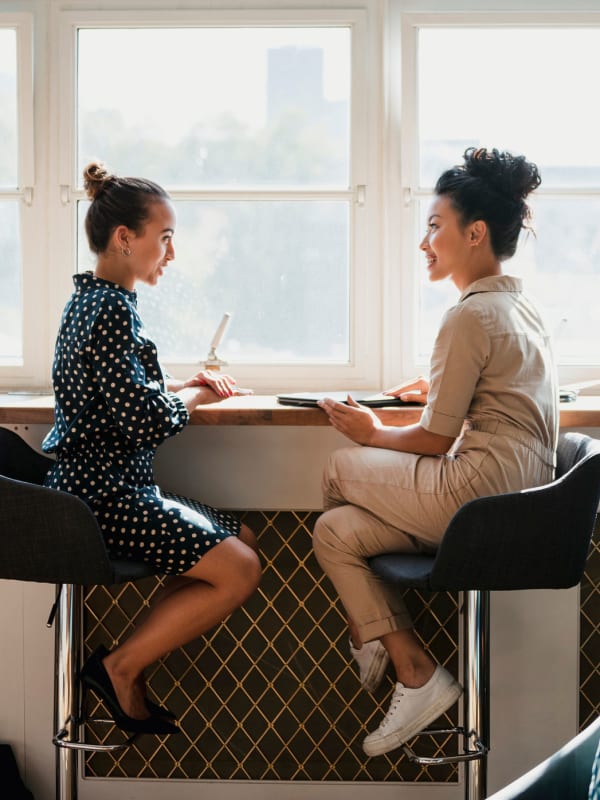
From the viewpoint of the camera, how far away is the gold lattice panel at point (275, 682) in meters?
2.56

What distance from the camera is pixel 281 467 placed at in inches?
96.8

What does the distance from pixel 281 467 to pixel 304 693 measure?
65cm

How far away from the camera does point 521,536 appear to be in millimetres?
1753

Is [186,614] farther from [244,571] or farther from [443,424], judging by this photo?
[443,424]

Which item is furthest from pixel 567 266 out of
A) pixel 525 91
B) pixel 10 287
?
pixel 10 287

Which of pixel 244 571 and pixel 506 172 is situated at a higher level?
pixel 506 172

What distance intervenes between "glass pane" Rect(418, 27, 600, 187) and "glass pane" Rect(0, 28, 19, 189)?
4.03 feet

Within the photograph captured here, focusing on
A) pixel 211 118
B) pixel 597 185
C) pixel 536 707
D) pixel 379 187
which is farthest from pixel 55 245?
pixel 536 707

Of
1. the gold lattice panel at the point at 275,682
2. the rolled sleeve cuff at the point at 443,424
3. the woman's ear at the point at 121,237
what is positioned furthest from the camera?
the gold lattice panel at the point at 275,682

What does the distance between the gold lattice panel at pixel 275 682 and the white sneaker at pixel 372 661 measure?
0.34 metres

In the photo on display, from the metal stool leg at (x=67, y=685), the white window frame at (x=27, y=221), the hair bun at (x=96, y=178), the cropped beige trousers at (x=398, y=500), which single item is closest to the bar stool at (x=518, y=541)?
the cropped beige trousers at (x=398, y=500)

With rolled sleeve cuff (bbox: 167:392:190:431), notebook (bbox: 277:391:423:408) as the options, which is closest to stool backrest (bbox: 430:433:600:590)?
notebook (bbox: 277:391:423:408)

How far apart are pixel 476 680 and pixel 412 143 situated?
1.54m

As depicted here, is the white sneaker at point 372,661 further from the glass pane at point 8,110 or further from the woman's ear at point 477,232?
Result: the glass pane at point 8,110
